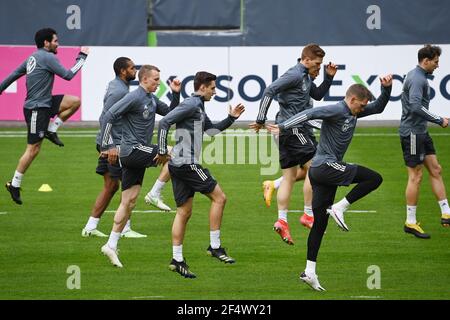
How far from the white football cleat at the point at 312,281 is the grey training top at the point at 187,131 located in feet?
6.58

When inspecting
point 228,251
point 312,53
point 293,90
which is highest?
point 312,53

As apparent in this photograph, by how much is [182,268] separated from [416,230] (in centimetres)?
377

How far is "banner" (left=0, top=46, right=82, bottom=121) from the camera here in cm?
2536

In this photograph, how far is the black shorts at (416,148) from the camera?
14.4 meters

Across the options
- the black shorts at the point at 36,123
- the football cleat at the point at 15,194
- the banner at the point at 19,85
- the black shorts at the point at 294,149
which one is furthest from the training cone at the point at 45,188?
the banner at the point at 19,85

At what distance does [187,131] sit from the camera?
1239 centimetres

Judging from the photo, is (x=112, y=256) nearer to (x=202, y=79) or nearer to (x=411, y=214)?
(x=202, y=79)

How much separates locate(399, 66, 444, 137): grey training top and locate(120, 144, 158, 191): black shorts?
144 inches

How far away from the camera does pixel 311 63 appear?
14.2 m

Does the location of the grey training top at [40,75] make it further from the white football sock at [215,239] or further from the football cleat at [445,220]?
the football cleat at [445,220]

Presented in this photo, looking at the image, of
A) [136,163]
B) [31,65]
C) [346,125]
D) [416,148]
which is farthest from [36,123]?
[346,125]

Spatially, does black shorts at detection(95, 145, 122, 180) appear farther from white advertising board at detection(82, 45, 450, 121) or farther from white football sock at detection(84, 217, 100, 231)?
white advertising board at detection(82, 45, 450, 121)

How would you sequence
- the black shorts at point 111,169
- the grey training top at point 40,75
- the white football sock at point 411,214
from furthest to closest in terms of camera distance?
the grey training top at point 40,75 → the white football sock at point 411,214 → the black shorts at point 111,169

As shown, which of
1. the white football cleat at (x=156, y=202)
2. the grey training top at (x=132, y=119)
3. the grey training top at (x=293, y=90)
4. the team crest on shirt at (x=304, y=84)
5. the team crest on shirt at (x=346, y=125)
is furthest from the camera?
the white football cleat at (x=156, y=202)
